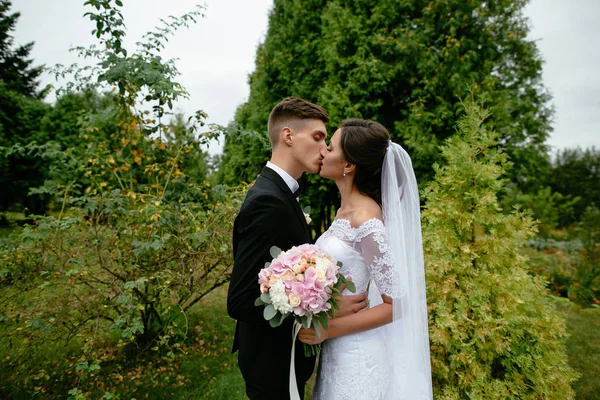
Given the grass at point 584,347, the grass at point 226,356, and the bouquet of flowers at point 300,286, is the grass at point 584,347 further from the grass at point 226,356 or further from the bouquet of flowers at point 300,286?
the bouquet of flowers at point 300,286

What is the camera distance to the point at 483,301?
3.06 meters

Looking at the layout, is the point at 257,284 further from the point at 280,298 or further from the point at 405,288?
the point at 405,288

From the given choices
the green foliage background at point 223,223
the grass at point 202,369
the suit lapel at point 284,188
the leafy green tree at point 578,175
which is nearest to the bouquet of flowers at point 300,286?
the suit lapel at point 284,188

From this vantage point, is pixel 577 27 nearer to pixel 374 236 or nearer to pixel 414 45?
pixel 414 45

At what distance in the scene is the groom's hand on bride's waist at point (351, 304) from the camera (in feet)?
7.15

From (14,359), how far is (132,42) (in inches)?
144

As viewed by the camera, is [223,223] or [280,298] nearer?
[280,298]

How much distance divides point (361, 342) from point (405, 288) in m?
0.45

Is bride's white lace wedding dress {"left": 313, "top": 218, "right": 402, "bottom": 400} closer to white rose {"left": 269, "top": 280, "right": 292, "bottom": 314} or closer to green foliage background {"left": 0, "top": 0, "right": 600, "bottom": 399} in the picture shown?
white rose {"left": 269, "top": 280, "right": 292, "bottom": 314}

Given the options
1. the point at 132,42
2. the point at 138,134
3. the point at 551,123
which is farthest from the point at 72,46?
the point at 551,123

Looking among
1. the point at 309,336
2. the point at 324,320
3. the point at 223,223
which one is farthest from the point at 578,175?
the point at 324,320

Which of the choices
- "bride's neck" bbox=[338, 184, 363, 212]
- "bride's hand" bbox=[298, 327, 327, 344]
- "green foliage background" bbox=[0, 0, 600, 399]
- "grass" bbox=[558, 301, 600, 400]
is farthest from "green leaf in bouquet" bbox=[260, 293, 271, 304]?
"grass" bbox=[558, 301, 600, 400]

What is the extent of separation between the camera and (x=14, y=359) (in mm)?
3365

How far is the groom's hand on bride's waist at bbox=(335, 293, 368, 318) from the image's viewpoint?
218cm
